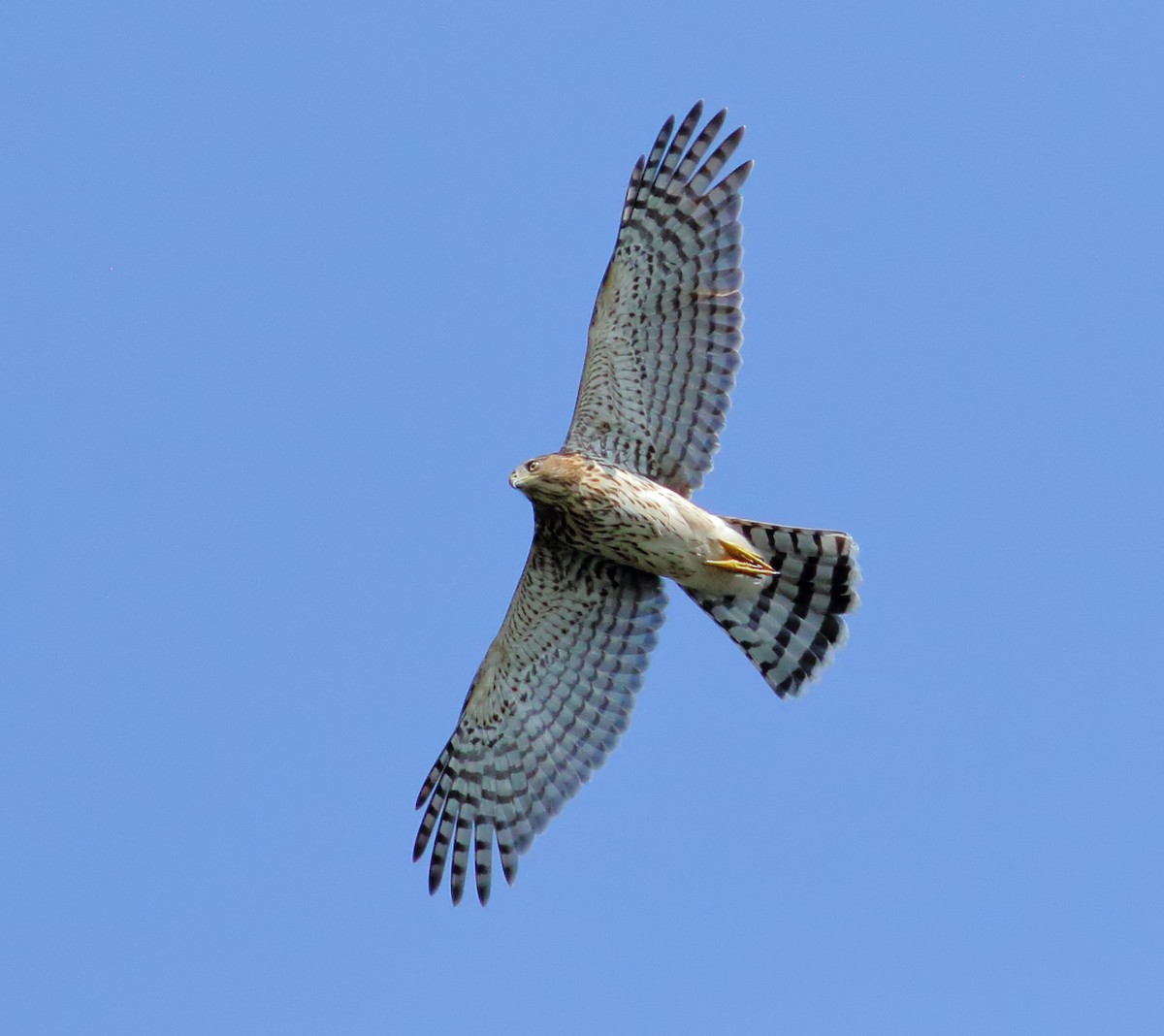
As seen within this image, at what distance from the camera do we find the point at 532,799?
1241 cm

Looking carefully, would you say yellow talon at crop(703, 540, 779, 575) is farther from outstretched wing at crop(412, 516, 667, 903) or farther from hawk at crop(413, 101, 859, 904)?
outstretched wing at crop(412, 516, 667, 903)

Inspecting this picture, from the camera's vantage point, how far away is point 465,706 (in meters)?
12.6

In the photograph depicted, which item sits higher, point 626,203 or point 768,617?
point 626,203

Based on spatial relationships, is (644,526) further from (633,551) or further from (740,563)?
(740,563)

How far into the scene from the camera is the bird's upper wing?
1168 cm

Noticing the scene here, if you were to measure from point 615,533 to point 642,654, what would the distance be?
3.52 ft

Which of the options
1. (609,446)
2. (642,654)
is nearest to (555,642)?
(642,654)

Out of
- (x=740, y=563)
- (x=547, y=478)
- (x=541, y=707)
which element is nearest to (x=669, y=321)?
(x=547, y=478)

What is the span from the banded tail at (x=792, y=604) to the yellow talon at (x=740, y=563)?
9 centimetres

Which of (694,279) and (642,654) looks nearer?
(694,279)

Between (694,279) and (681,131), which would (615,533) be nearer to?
(694,279)

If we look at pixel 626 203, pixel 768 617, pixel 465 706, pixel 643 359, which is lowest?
pixel 465 706

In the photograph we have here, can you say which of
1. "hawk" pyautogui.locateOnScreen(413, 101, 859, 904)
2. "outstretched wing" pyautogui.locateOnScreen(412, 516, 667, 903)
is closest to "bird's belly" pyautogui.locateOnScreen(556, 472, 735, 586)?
"hawk" pyautogui.locateOnScreen(413, 101, 859, 904)

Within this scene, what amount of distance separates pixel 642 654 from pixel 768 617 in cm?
78
